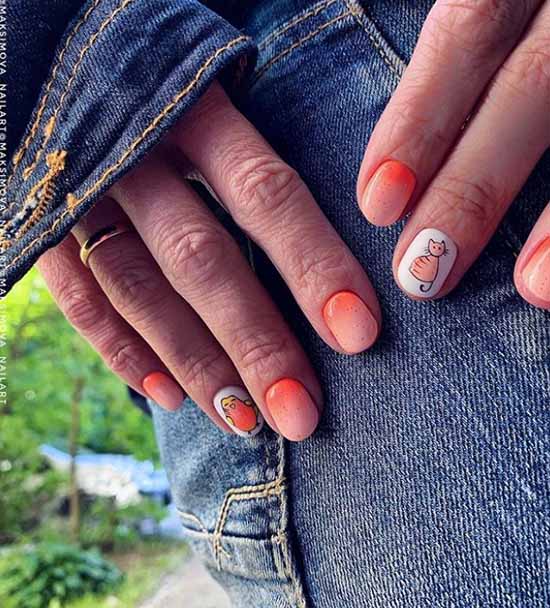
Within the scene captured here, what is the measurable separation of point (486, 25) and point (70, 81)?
0.37 metres

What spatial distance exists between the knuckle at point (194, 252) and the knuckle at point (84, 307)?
18 centimetres

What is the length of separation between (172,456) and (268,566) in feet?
0.67

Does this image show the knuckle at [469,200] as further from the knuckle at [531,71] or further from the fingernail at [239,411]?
the fingernail at [239,411]

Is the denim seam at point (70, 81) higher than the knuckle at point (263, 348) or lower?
higher

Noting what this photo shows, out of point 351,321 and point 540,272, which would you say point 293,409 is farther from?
point 540,272

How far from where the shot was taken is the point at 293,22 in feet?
2.04

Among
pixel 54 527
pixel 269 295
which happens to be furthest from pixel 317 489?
pixel 54 527

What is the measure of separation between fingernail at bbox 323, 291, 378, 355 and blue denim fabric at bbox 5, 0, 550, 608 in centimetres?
2

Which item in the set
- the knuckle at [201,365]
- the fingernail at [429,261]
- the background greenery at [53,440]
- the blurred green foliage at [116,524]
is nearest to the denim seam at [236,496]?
the knuckle at [201,365]

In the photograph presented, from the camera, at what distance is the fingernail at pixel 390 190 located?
50 centimetres

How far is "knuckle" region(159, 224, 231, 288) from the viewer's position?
58cm

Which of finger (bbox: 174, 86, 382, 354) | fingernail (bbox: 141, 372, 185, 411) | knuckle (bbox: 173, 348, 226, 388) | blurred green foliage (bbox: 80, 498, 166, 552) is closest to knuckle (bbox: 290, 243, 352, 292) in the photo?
finger (bbox: 174, 86, 382, 354)

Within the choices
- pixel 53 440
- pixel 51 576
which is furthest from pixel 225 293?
pixel 53 440

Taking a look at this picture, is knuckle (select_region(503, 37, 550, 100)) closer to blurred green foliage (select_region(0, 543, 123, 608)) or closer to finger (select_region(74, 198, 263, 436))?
finger (select_region(74, 198, 263, 436))
